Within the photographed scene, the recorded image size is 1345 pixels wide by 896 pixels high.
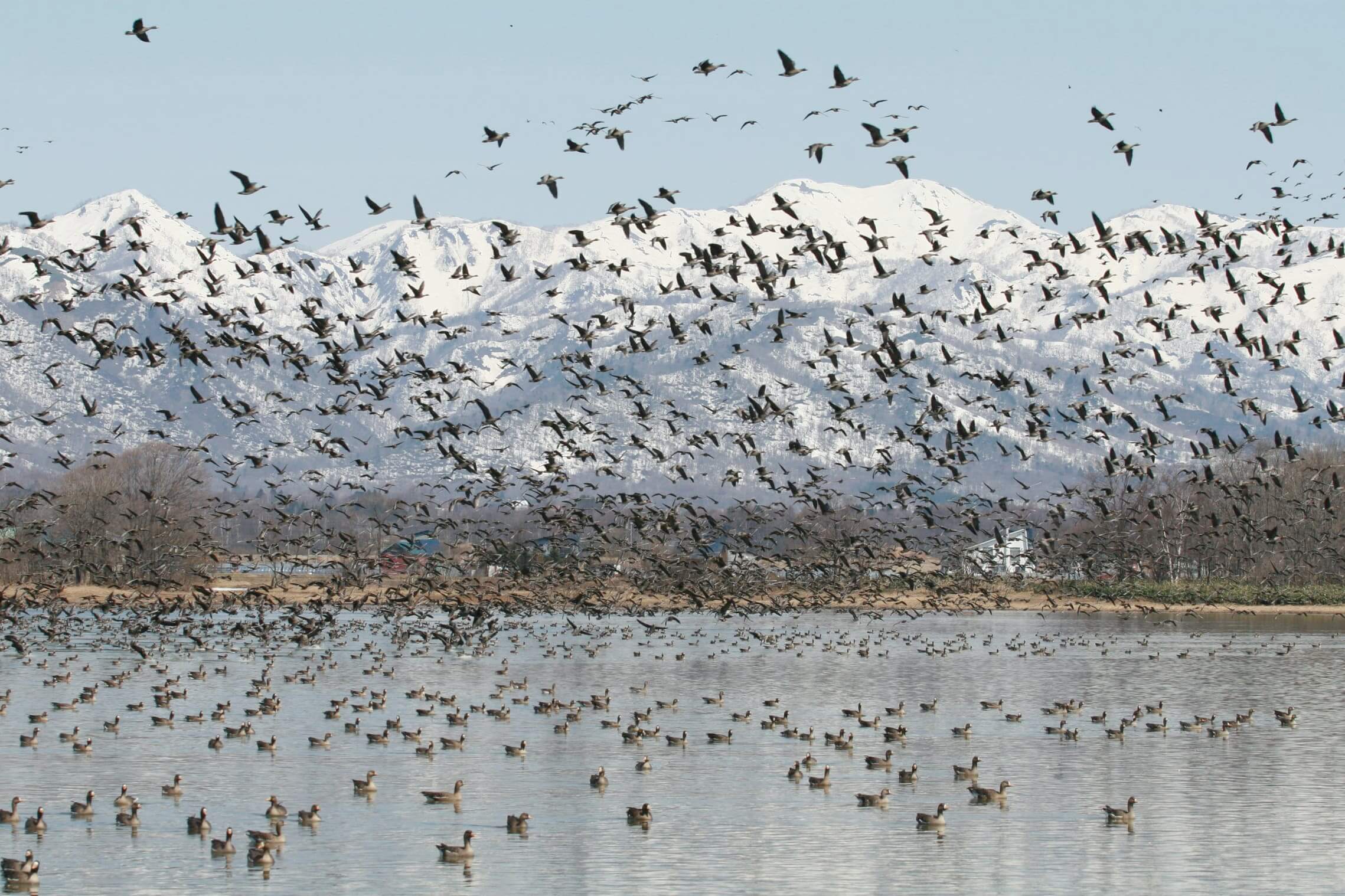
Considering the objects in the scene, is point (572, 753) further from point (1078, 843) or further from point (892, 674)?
point (892, 674)

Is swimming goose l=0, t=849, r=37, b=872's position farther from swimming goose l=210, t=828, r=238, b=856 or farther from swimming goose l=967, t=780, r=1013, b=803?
swimming goose l=967, t=780, r=1013, b=803

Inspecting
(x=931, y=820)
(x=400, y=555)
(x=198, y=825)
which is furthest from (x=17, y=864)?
(x=400, y=555)

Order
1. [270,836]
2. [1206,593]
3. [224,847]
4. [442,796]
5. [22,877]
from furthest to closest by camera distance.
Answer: [1206,593] → [442,796] → [270,836] → [224,847] → [22,877]

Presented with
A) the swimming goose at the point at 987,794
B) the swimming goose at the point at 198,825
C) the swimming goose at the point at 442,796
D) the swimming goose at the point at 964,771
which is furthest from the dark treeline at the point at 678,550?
the swimming goose at the point at 198,825

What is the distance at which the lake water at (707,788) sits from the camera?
95.4 feet

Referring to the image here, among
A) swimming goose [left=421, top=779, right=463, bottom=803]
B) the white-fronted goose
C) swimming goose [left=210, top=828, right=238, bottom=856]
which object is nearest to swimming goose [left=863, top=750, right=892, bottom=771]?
swimming goose [left=421, top=779, right=463, bottom=803]

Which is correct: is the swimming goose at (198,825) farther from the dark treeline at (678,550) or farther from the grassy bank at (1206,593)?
the grassy bank at (1206,593)

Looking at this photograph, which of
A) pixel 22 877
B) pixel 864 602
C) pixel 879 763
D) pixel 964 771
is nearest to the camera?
pixel 22 877

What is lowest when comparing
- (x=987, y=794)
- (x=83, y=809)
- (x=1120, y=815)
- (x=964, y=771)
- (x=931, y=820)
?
(x=1120, y=815)

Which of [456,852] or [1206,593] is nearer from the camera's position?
[456,852]

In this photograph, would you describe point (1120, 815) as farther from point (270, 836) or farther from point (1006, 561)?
point (1006, 561)

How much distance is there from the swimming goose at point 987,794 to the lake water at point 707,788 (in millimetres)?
256

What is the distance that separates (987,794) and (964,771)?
11.1ft

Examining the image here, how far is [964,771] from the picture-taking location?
3997 centimetres
